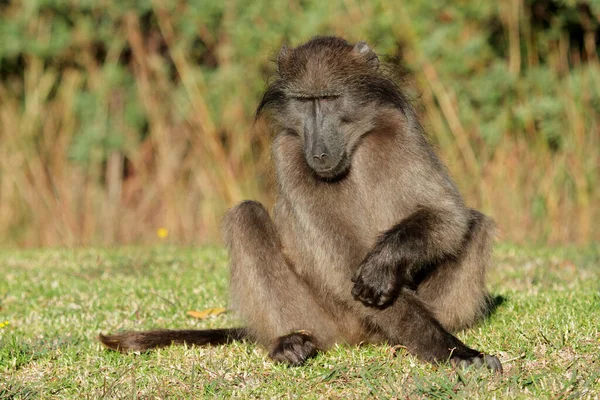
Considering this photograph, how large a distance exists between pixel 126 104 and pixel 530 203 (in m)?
5.11

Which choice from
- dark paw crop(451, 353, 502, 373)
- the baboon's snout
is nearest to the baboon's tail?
the baboon's snout

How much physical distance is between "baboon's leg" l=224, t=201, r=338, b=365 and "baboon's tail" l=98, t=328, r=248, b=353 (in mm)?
225

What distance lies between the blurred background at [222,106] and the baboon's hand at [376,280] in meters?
4.68

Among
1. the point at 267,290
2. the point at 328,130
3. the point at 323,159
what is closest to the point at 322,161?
the point at 323,159

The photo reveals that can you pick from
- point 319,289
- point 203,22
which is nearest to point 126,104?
point 203,22

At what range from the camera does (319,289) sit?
4.42 m

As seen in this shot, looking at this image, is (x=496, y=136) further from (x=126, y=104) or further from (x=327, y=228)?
(x=327, y=228)

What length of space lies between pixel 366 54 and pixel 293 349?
5.24 feet

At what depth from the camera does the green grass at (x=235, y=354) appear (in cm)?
352

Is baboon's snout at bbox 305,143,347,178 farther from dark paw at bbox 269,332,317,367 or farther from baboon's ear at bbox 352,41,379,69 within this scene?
dark paw at bbox 269,332,317,367

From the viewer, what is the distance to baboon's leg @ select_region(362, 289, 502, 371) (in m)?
3.76

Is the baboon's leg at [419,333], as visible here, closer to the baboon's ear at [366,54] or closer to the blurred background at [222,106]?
the baboon's ear at [366,54]

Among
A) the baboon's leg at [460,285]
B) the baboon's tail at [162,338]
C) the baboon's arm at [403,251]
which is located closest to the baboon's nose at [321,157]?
the baboon's arm at [403,251]

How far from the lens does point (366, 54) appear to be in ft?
15.0
